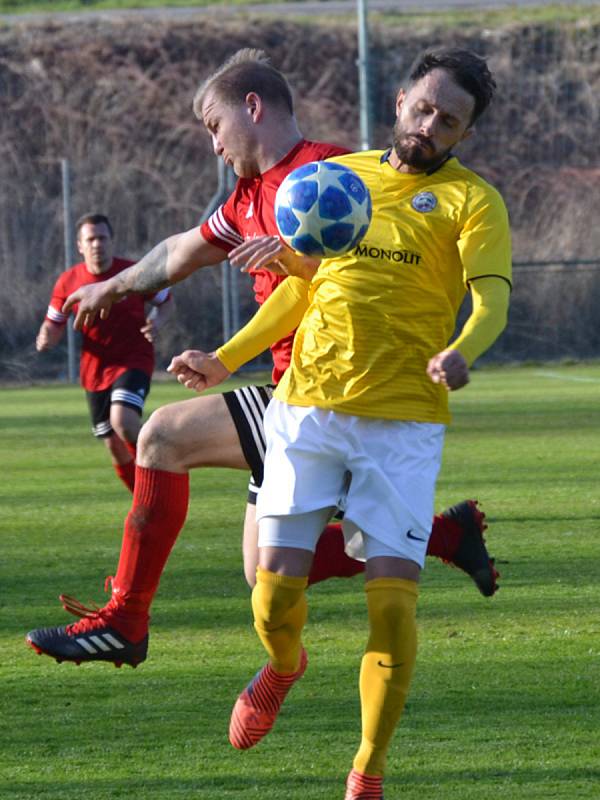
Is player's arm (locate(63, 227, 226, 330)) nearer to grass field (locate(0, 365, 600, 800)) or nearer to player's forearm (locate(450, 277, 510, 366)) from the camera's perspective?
grass field (locate(0, 365, 600, 800))

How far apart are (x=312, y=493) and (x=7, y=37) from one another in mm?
33198

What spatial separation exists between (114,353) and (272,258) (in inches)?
237

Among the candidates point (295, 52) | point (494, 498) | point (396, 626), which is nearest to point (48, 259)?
point (295, 52)

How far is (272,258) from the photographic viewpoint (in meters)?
4.43

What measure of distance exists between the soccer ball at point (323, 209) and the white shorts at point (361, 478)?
45cm

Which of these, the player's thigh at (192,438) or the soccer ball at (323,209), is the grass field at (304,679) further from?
the soccer ball at (323,209)

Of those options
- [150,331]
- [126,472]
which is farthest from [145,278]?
[126,472]

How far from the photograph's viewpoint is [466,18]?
38750 millimetres

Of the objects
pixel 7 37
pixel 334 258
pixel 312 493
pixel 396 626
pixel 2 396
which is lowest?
pixel 2 396

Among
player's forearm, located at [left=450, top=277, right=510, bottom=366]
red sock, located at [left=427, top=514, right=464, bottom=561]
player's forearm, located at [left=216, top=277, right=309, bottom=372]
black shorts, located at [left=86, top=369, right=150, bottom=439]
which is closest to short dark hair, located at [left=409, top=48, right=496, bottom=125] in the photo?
player's forearm, located at [left=450, top=277, right=510, bottom=366]

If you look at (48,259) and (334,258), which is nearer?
(334,258)

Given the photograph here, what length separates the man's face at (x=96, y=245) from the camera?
10.5 m

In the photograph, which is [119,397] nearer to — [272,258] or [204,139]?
[272,258]

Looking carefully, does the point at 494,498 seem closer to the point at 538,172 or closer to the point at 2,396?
the point at 2,396
